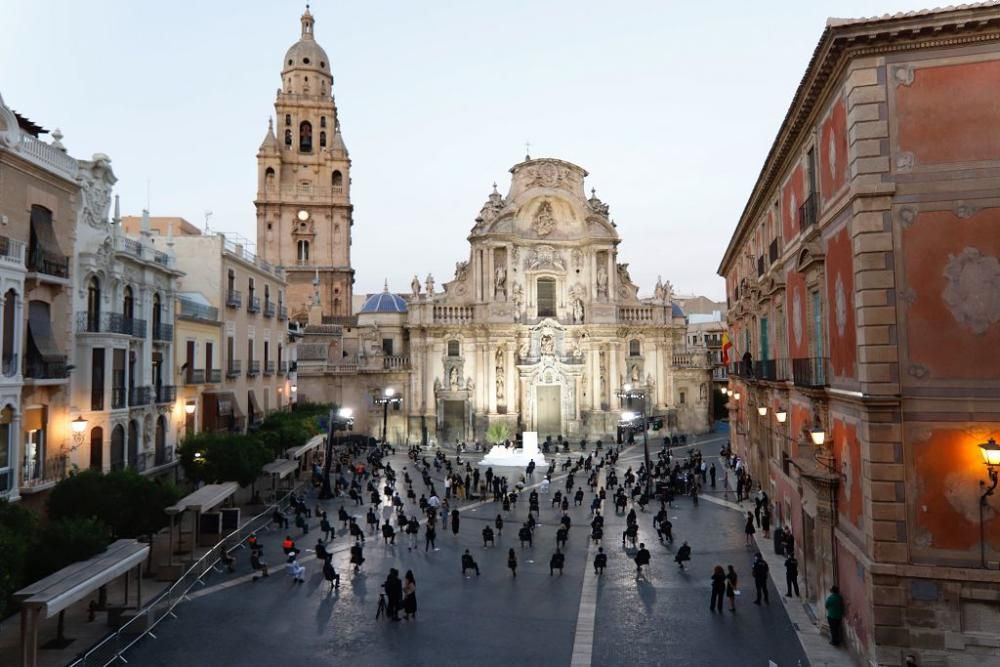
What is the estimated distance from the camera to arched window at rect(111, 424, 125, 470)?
23734 millimetres

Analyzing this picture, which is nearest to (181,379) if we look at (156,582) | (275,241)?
(156,582)

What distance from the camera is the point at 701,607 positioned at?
17438 millimetres

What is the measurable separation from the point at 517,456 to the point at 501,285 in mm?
14385

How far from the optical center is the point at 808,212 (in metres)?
16.7

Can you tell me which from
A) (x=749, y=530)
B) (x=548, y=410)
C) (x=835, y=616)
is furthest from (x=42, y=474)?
(x=548, y=410)

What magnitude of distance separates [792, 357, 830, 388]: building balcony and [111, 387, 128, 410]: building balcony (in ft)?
68.7

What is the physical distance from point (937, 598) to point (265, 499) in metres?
26.5

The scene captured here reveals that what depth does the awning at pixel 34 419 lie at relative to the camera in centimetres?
1947

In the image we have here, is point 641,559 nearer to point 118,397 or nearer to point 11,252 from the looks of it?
point 118,397

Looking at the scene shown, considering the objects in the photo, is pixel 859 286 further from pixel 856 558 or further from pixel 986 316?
pixel 856 558

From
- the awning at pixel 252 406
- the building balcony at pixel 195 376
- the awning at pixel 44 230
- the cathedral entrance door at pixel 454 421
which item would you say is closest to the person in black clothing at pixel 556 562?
the awning at pixel 44 230

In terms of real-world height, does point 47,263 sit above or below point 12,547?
above

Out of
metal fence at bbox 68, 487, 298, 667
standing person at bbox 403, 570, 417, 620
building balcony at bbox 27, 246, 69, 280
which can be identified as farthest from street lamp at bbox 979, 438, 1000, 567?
building balcony at bbox 27, 246, 69, 280

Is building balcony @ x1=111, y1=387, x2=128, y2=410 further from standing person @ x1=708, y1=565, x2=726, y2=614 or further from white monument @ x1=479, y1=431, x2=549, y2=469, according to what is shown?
white monument @ x1=479, y1=431, x2=549, y2=469
